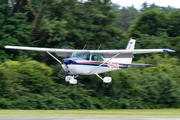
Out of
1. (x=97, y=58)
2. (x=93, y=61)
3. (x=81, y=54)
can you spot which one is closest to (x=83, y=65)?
(x=81, y=54)

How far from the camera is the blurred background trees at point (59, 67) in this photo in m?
19.7

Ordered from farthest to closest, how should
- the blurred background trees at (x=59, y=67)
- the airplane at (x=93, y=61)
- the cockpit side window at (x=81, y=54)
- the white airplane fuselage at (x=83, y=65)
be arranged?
the blurred background trees at (x=59, y=67), the cockpit side window at (x=81, y=54), the airplane at (x=93, y=61), the white airplane fuselage at (x=83, y=65)

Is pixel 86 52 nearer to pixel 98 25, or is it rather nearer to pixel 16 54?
pixel 16 54

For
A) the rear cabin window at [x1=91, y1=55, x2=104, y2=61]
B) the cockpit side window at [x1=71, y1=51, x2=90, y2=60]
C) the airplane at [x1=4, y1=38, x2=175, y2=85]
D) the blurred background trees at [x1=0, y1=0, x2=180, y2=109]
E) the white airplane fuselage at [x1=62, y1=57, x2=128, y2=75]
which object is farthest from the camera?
the blurred background trees at [x1=0, y1=0, x2=180, y2=109]

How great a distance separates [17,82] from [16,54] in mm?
5457

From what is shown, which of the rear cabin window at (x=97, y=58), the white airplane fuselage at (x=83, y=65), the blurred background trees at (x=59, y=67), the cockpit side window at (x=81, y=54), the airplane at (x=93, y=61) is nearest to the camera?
the white airplane fuselage at (x=83, y=65)

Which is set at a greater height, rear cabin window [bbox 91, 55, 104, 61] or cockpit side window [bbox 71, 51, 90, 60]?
cockpit side window [bbox 71, 51, 90, 60]

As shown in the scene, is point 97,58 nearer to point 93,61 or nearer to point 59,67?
point 93,61

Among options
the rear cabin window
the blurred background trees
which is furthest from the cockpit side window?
the blurred background trees

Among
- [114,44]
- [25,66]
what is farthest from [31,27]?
[114,44]

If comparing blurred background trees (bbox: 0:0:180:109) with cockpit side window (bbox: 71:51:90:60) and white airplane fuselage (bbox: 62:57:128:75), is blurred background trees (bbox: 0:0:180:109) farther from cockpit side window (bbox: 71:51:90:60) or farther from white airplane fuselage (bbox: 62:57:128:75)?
cockpit side window (bbox: 71:51:90:60)

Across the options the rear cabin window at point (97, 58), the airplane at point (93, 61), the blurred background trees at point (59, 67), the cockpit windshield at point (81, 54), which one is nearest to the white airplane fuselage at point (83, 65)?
the airplane at point (93, 61)

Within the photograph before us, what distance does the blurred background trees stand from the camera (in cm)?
1973

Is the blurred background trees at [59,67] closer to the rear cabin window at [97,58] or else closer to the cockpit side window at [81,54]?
the cockpit side window at [81,54]
